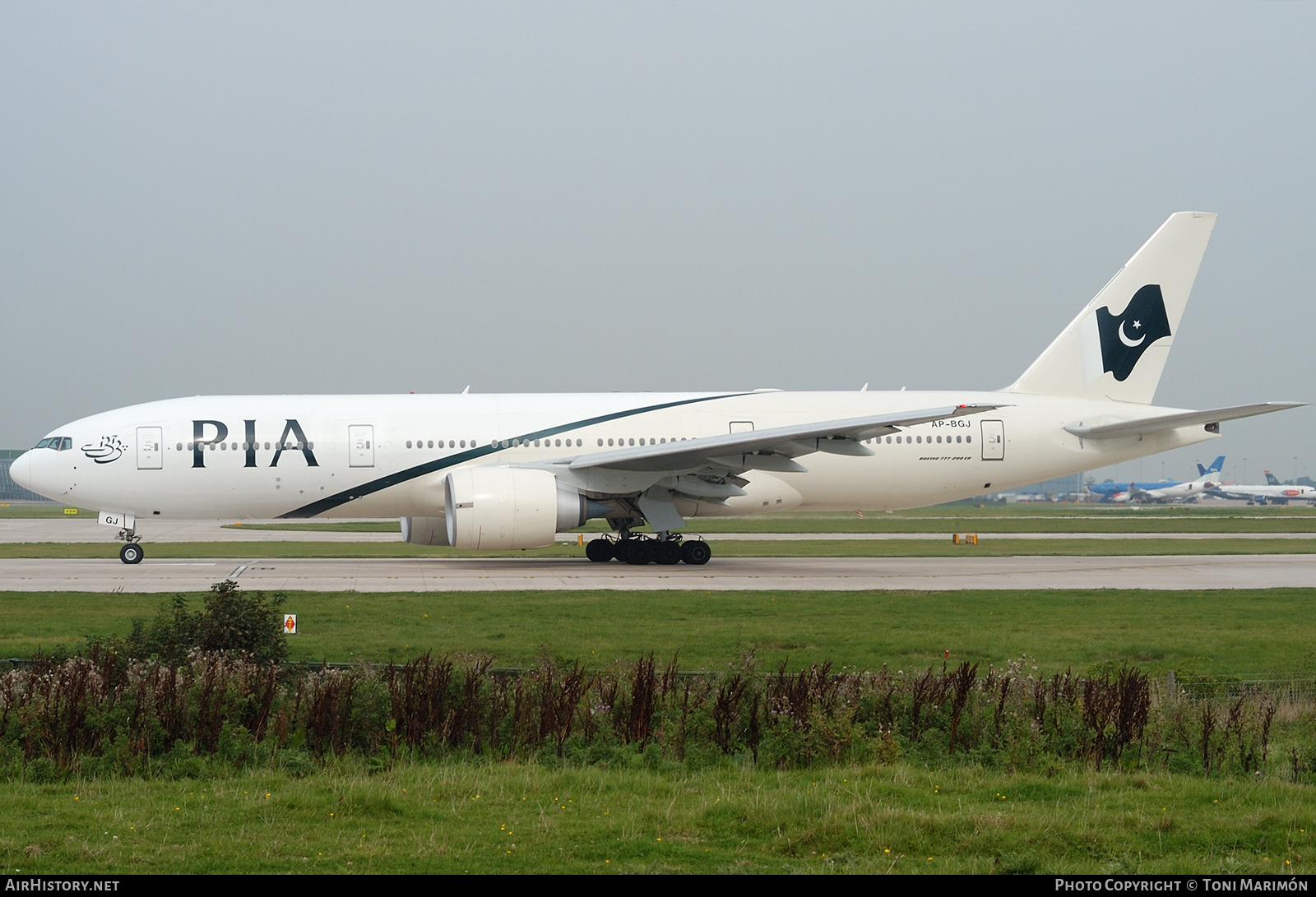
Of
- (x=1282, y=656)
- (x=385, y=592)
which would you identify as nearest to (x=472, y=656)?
(x=385, y=592)

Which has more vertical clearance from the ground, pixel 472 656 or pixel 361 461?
pixel 361 461

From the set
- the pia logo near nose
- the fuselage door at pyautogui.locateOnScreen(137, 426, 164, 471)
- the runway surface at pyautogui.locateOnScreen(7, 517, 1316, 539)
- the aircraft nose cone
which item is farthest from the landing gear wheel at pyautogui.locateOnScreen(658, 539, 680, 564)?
the aircraft nose cone

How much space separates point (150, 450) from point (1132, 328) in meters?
23.6

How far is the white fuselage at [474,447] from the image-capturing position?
85.5 feet

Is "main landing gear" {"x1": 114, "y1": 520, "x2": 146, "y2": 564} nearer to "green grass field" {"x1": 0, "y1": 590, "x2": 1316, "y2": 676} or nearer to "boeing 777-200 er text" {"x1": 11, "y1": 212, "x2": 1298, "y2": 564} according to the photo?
"boeing 777-200 er text" {"x1": 11, "y1": 212, "x2": 1298, "y2": 564}

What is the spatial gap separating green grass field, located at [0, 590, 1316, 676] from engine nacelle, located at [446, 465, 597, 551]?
420 cm

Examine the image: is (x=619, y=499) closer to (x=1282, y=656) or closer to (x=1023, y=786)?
(x=1282, y=656)

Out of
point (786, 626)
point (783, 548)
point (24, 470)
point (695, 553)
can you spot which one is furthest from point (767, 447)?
point (24, 470)

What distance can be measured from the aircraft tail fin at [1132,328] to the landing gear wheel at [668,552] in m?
9.86

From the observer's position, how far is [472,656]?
12.3 metres

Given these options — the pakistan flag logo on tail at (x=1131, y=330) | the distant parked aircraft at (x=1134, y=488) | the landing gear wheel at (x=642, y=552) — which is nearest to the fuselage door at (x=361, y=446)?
the landing gear wheel at (x=642, y=552)

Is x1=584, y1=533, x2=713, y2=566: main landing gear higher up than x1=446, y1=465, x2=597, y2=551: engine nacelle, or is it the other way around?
x1=446, y1=465, x2=597, y2=551: engine nacelle

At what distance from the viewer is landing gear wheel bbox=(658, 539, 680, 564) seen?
26.6 metres

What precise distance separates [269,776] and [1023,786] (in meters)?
5.40
